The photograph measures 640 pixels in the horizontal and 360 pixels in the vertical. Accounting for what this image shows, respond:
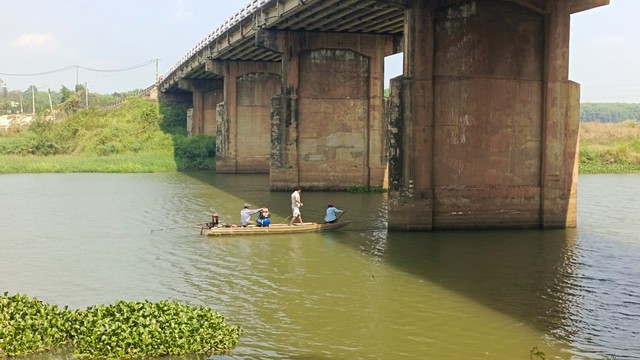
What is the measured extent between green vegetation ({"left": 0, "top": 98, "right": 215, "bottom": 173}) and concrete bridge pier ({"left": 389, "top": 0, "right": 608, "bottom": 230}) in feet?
135

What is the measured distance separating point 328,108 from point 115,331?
30.2 m

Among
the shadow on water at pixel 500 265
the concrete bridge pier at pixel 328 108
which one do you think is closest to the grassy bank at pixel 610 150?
the concrete bridge pier at pixel 328 108

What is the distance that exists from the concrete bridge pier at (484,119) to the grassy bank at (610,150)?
34883 millimetres

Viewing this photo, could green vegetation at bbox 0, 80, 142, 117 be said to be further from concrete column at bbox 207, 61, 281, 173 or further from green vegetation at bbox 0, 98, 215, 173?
concrete column at bbox 207, 61, 281, 173

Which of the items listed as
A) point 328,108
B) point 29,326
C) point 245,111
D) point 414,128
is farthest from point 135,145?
point 29,326

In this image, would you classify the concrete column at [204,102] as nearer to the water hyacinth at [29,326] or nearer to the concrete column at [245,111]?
the concrete column at [245,111]

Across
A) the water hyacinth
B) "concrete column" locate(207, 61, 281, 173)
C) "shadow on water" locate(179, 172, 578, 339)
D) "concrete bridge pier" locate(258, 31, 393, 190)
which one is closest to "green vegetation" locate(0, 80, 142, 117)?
"concrete column" locate(207, 61, 281, 173)

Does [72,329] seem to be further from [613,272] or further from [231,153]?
[231,153]

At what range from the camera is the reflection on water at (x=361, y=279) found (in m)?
13.4

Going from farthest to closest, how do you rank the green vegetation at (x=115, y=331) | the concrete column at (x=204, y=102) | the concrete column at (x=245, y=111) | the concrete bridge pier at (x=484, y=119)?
the concrete column at (x=204, y=102)
the concrete column at (x=245, y=111)
the concrete bridge pier at (x=484, y=119)
the green vegetation at (x=115, y=331)

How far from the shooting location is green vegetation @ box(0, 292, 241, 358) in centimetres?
1224

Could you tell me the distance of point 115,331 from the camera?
12.3m

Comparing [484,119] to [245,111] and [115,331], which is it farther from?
[245,111]

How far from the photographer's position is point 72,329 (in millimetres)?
12812
